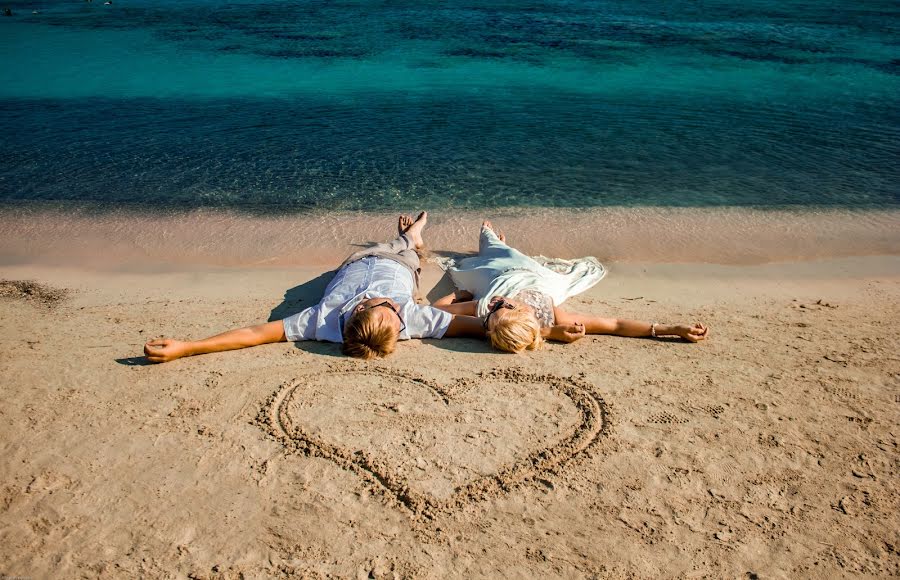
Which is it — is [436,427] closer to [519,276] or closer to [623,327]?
[623,327]

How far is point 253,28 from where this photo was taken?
2109 centimetres

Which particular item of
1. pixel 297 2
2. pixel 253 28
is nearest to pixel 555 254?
pixel 253 28

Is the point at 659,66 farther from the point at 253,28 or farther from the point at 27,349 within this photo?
the point at 27,349

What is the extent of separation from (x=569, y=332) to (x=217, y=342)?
285 cm

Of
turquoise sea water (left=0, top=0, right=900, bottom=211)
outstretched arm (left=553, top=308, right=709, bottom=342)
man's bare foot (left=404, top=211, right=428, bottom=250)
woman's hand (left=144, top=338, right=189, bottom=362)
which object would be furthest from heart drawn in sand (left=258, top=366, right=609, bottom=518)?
turquoise sea water (left=0, top=0, right=900, bottom=211)

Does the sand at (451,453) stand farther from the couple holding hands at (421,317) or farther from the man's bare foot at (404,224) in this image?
the man's bare foot at (404,224)

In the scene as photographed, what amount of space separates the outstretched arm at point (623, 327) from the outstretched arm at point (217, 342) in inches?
94.0

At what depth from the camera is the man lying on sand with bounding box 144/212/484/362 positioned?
5586 mm

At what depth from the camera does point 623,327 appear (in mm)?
6125

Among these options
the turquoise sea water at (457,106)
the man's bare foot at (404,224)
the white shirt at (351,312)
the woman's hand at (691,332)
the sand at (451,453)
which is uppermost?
the turquoise sea water at (457,106)

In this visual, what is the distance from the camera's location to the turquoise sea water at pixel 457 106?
10.4 meters

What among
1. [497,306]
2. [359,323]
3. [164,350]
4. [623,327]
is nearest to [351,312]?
[359,323]

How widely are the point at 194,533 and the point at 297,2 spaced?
23905 millimetres

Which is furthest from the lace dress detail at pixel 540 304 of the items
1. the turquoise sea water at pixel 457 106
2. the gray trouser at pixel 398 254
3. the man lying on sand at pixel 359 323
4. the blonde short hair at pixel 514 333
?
the turquoise sea water at pixel 457 106
